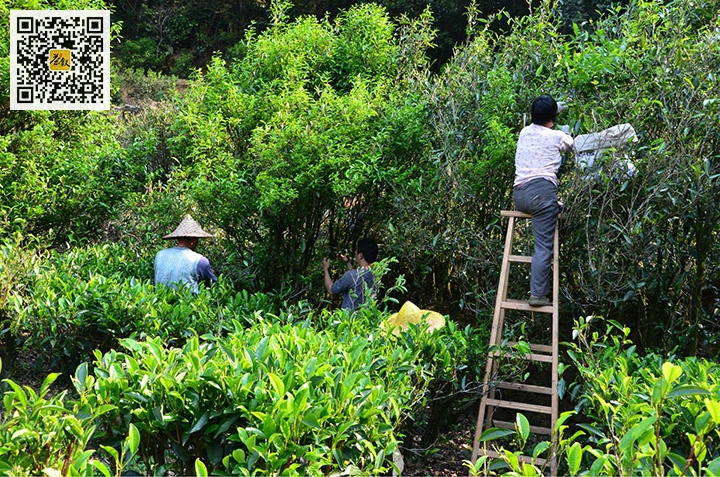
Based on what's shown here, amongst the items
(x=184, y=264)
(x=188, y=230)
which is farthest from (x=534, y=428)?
(x=188, y=230)

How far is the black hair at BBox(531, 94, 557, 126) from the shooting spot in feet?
15.2

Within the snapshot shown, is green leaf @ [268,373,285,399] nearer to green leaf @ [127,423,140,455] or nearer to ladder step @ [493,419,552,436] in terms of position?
green leaf @ [127,423,140,455]

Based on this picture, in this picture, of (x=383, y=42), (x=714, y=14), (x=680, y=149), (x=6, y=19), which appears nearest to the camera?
(x=680, y=149)

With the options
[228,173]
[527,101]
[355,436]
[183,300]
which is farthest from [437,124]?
[355,436]

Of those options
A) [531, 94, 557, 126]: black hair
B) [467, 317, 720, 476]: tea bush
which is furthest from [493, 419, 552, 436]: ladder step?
[531, 94, 557, 126]: black hair

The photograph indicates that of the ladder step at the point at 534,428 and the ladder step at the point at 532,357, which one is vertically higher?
the ladder step at the point at 532,357

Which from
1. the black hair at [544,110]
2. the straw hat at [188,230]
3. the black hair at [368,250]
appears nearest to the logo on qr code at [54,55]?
the straw hat at [188,230]

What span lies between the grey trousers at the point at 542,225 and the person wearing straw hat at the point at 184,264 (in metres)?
2.59

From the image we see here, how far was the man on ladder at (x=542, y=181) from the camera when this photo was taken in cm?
456

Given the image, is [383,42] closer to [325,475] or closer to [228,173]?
[228,173]

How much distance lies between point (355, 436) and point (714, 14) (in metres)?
4.02

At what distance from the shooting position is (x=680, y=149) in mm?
4484

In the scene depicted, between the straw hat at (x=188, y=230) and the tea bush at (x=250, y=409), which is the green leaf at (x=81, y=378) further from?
the straw hat at (x=188, y=230)

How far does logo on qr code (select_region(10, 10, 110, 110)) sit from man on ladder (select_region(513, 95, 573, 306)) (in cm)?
548
